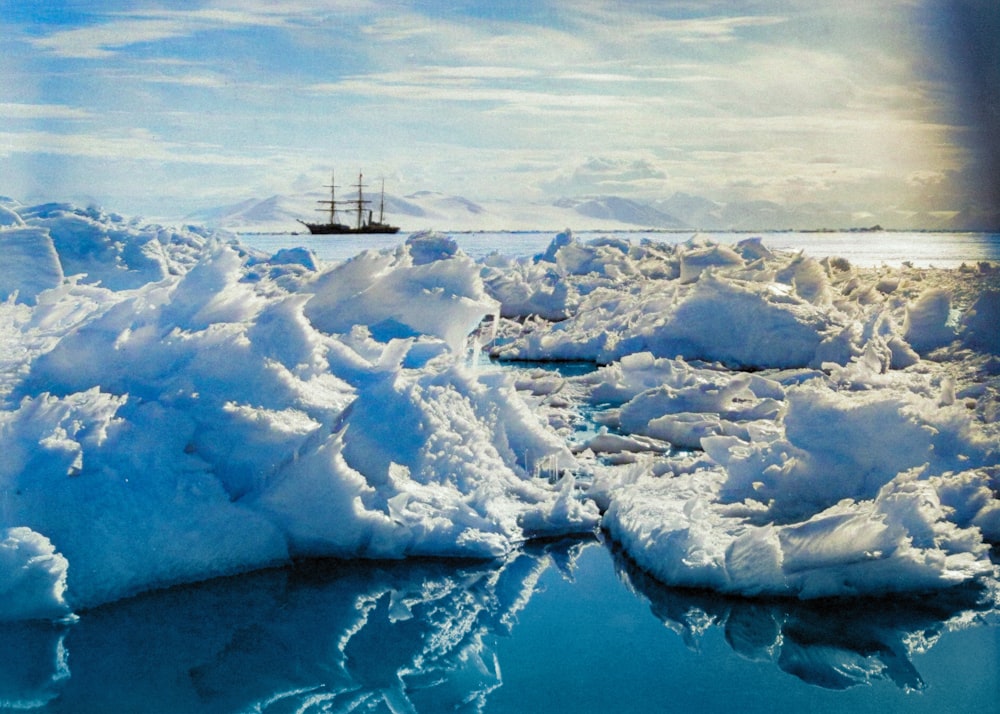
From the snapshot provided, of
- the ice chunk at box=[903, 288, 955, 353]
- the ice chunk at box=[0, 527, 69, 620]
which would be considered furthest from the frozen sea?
the ice chunk at box=[903, 288, 955, 353]

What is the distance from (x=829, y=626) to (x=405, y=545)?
195 centimetres

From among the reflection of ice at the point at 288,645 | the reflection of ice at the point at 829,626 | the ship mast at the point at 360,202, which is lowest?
the ship mast at the point at 360,202

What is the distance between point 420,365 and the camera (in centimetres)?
629

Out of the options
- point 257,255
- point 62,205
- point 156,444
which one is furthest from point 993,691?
point 257,255

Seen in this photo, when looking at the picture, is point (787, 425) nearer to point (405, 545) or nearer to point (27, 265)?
point (405, 545)

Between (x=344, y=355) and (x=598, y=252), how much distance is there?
15.8 m

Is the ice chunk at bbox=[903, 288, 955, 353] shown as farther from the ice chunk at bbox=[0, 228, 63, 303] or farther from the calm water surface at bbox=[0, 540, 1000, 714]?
the ice chunk at bbox=[0, 228, 63, 303]

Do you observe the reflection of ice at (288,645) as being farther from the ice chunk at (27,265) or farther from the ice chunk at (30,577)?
the ice chunk at (27,265)

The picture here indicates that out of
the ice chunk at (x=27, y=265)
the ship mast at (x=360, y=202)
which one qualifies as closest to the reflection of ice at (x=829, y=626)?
the ice chunk at (x=27, y=265)

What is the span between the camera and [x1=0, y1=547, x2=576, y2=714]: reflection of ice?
11.0ft

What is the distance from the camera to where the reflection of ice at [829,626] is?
3.62 meters

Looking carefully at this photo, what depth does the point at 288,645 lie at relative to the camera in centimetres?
377

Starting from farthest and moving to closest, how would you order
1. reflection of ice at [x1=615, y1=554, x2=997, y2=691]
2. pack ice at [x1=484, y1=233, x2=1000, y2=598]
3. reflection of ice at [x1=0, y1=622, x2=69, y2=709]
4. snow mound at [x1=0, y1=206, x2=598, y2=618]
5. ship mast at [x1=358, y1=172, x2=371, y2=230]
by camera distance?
ship mast at [x1=358, y1=172, x2=371, y2=230], pack ice at [x1=484, y1=233, x2=1000, y2=598], snow mound at [x1=0, y1=206, x2=598, y2=618], reflection of ice at [x1=615, y1=554, x2=997, y2=691], reflection of ice at [x1=0, y1=622, x2=69, y2=709]

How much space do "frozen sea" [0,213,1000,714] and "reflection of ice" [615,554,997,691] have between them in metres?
0.01
